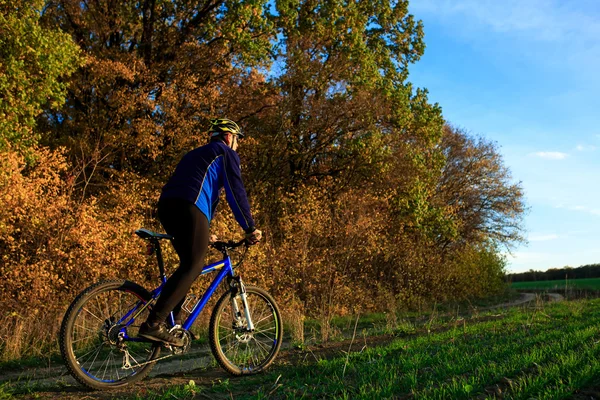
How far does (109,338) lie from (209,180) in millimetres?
1678

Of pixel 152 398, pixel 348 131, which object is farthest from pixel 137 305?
pixel 348 131

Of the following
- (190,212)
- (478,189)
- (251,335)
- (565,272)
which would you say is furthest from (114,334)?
(565,272)

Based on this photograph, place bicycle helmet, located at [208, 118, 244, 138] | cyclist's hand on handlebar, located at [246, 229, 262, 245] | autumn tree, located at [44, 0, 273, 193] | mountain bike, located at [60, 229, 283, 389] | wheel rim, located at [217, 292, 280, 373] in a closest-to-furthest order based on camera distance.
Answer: mountain bike, located at [60, 229, 283, 389], cyclist's hand on handlebar, located at [246, 229, 262, 245], bicycle helmet, located at [208, 118, 244, 138], wheel rim, located at [217, 292, 280, 373], autumn tree, located at [44, 0, 273, 193]

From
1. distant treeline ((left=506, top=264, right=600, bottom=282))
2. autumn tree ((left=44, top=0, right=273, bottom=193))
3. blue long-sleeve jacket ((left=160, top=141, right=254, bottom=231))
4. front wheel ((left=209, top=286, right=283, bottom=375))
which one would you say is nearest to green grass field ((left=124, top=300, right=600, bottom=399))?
front wheel ((left=209, top=286, right=283, bottom=375))

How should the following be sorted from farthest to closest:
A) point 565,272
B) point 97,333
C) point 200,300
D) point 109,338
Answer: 1. point 565,272
2. point 200,300
3. point 97,333
4. point 109,338

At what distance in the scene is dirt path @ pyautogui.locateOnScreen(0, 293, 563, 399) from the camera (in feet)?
A: 14.3

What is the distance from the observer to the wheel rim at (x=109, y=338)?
15.1 feet

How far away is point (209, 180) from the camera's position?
15.9 ft

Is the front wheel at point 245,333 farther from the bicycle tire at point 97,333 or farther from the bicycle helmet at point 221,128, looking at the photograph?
the bicycle helmet at point 221,128

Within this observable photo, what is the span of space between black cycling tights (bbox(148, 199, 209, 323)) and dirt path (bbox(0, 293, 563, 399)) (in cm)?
65

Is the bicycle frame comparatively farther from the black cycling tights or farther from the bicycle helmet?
the bicycle helmet

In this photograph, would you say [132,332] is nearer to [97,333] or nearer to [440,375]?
[97,333]

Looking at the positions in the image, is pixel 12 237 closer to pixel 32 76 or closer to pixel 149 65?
pixel 32 76

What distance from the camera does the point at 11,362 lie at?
23.9 ft
